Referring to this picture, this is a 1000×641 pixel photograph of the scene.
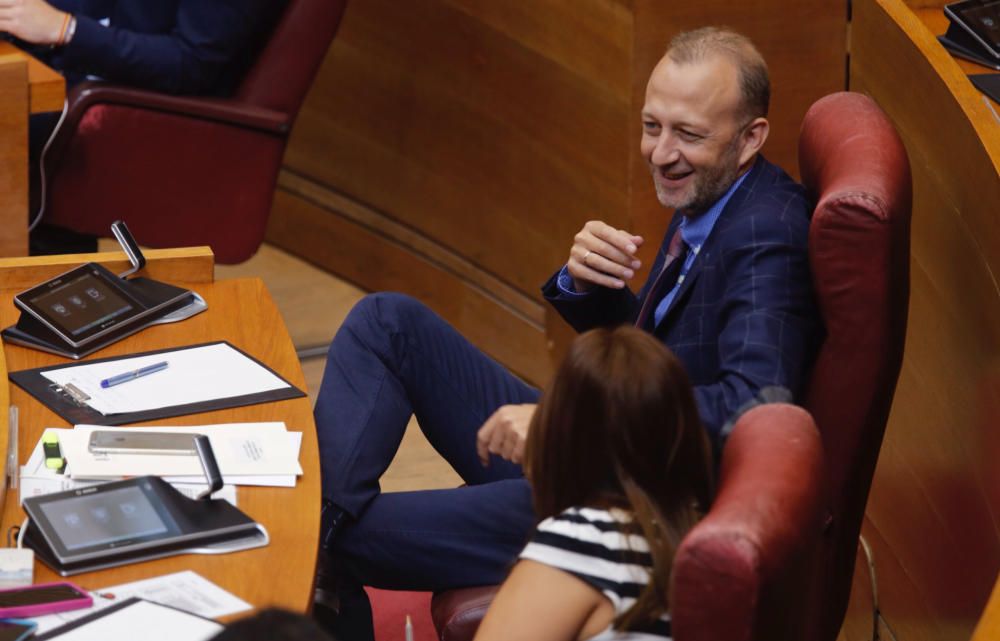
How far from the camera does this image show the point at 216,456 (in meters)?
2.11

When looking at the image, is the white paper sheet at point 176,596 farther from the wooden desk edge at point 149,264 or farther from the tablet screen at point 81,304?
the wooden desk edge at point 149,264

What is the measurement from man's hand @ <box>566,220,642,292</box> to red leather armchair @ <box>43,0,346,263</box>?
148cm

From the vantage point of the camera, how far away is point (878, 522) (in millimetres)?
2828

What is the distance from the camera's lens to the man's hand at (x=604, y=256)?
2.35 m

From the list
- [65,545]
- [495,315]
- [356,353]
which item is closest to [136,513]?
[65,545]

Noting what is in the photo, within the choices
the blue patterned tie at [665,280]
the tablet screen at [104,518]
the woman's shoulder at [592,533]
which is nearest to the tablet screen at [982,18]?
the blue patterned tie at [665,280]

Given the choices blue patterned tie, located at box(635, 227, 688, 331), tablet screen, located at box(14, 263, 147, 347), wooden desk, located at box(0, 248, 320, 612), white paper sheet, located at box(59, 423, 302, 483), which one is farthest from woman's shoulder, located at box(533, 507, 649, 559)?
tablet screen, located at box(14, 263, 147, 347)

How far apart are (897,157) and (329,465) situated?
934mm

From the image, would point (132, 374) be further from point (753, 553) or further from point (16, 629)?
point (753, 553)

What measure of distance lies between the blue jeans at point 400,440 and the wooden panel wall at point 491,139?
1.03 metres

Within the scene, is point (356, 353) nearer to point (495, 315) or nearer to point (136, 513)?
point (136, 513)

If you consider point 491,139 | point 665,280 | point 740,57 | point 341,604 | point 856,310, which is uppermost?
point 740,57

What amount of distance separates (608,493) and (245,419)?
0.68 meters

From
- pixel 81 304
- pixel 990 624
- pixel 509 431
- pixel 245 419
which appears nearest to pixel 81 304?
pixel 81 304
